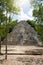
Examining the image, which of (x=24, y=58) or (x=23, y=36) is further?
(x=23, y=36)

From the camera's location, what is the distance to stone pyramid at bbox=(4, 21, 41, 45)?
46719mm

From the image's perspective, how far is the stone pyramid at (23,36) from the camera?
153 ft

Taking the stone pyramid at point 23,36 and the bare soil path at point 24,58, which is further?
the stone pyramid at point 23,36

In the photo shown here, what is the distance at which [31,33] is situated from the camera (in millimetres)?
48094

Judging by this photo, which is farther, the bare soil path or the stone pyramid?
the stone pyramid

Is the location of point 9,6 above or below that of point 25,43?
above

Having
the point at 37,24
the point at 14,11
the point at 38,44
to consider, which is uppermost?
the point at 14,11

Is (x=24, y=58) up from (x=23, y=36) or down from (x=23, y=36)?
up

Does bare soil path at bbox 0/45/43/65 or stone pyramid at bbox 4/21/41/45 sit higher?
bare soil path at bbox 0/45/43/65

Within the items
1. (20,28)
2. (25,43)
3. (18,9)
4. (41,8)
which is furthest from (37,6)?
(20,28)

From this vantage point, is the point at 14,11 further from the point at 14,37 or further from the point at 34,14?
the point at 14,37

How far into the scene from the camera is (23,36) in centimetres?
4847

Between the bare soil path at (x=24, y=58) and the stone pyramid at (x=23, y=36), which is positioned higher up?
the bare soil path at (x=24, y=58)

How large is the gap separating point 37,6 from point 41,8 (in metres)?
0.50
